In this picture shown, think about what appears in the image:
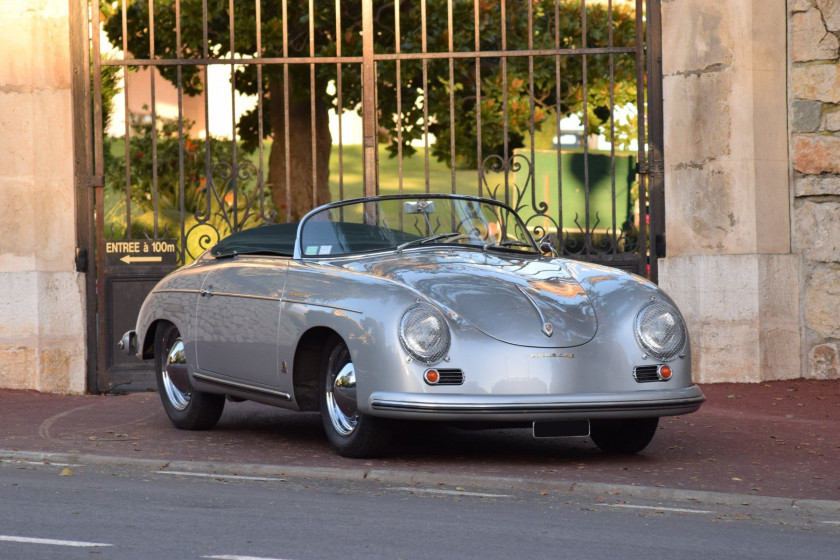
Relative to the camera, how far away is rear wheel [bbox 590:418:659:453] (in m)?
7.21

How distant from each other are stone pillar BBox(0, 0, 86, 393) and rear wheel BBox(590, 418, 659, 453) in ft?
17.4

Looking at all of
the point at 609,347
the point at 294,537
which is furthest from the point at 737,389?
the point at 294,537

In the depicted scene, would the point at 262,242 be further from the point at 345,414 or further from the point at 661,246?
the point at 661,246

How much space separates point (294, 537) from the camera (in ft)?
16.6

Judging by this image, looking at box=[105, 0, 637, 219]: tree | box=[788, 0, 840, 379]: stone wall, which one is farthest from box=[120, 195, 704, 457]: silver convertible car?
box=[105, 0, 637, 219]: tree

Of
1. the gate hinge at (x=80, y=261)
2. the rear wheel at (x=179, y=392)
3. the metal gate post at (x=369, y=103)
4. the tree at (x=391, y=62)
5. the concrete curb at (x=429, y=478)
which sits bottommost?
the concrete curb at (x=429, y=478)

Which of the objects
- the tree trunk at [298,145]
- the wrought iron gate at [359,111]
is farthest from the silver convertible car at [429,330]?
the tree trunk at [298,145]

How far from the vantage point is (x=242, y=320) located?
25.3 ft

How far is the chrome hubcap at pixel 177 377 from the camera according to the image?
8.42 m

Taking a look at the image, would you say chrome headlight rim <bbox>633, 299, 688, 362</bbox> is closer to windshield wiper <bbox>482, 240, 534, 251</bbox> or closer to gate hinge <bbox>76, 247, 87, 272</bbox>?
windshield wiper <bbox>482, 240, 534, 251</bbox>

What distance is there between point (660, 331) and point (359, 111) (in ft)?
37.9

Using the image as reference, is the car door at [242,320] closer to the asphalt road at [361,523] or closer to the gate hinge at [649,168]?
the asphalt road at [361,523]

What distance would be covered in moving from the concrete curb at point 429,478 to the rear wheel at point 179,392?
1.23 meters

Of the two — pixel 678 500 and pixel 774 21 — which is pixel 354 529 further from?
pixel 774 21
